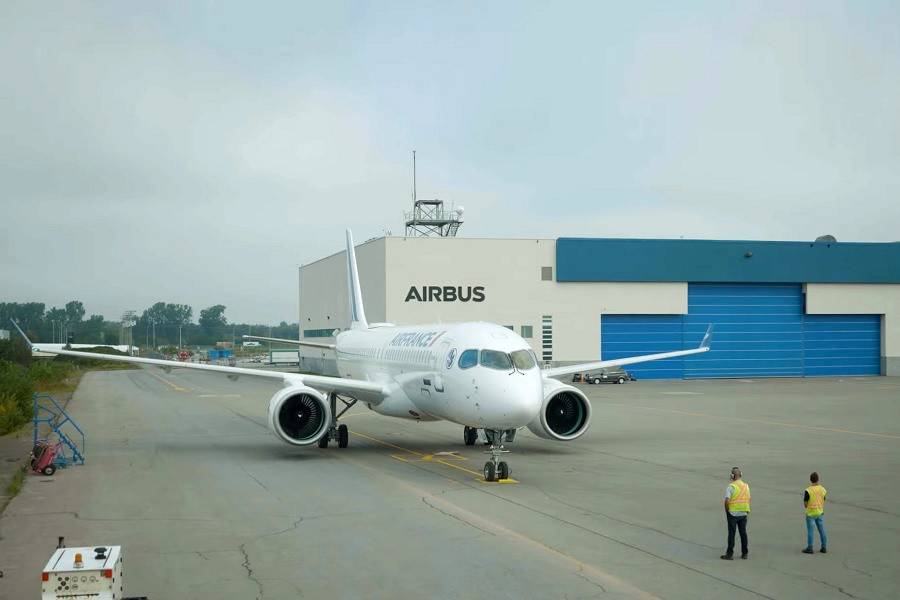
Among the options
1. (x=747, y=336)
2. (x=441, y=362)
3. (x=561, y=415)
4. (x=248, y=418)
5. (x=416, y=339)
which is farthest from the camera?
(x=747, y=336)

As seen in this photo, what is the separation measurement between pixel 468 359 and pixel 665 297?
50689 millimetres

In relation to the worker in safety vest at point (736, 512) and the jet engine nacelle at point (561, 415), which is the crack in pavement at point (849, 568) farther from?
the jet engine nacelle at point (561, 415)

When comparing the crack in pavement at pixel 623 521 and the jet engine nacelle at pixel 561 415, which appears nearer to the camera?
the crack in pavement at pixel 623 521

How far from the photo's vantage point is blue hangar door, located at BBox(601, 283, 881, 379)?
69500 millimetres

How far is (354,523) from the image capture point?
16.1 metres

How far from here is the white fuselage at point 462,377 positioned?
20.2 meters

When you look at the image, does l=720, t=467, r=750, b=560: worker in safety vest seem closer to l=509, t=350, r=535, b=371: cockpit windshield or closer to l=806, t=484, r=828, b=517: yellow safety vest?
l=806, t=484, r=828, b=517: yellow safety vest

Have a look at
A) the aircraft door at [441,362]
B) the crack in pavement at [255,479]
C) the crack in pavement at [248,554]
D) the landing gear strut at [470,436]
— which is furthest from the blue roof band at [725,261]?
the crack in pavement at [248,554]

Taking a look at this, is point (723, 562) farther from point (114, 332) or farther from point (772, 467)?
point (114, 332)

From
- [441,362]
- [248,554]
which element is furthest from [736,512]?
[441,362]

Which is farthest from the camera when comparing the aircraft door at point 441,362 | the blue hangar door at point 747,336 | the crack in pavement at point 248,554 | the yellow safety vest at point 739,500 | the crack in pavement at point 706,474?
the blue hangar door at point 747,336

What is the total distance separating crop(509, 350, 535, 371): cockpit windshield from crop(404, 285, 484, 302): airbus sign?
146 ft

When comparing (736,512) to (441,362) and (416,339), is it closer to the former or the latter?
(441,362)

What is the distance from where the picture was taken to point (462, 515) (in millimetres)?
16656
